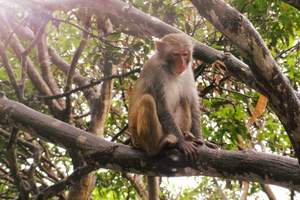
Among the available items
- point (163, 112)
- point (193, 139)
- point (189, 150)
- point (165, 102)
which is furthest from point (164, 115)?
point (189, 150)

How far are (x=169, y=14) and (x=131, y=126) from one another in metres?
Answer: 1.83

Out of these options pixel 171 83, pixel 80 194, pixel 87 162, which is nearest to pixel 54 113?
pixel 80 194

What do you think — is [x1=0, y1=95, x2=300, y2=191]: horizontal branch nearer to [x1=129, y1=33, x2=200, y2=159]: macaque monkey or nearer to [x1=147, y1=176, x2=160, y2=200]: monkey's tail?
[x1=129, y1=33, x2=200, y2=159]: macaque monkey

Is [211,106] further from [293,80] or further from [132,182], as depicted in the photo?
[132,182]

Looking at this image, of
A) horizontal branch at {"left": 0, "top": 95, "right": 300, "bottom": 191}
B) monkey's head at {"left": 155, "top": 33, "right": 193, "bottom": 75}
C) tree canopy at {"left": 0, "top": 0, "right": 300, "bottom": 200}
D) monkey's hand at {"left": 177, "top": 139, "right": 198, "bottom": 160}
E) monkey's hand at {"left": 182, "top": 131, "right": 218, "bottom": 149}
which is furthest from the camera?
monkey's head at {"left": 155, "top": 33, "right": 193, "bottom": 75}

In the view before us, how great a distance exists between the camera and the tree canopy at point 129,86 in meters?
2.91

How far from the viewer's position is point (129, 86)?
6.68m

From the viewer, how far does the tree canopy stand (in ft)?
9.55

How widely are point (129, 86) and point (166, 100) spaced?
1744 millimetres

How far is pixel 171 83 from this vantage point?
5.22 meters

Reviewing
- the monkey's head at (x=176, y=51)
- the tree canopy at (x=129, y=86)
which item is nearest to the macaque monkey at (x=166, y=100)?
the monkey's head at (x=176, y=51)

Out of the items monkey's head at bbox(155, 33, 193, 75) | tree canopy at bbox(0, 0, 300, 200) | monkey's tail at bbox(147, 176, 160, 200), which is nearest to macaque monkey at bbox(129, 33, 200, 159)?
monkey's head at bbox(155, 33, 193, 75)

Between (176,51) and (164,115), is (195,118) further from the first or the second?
(176,51)

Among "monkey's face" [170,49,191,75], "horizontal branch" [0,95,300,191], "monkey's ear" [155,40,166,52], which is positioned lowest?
"horizontal branch" [0,95,300,191]
